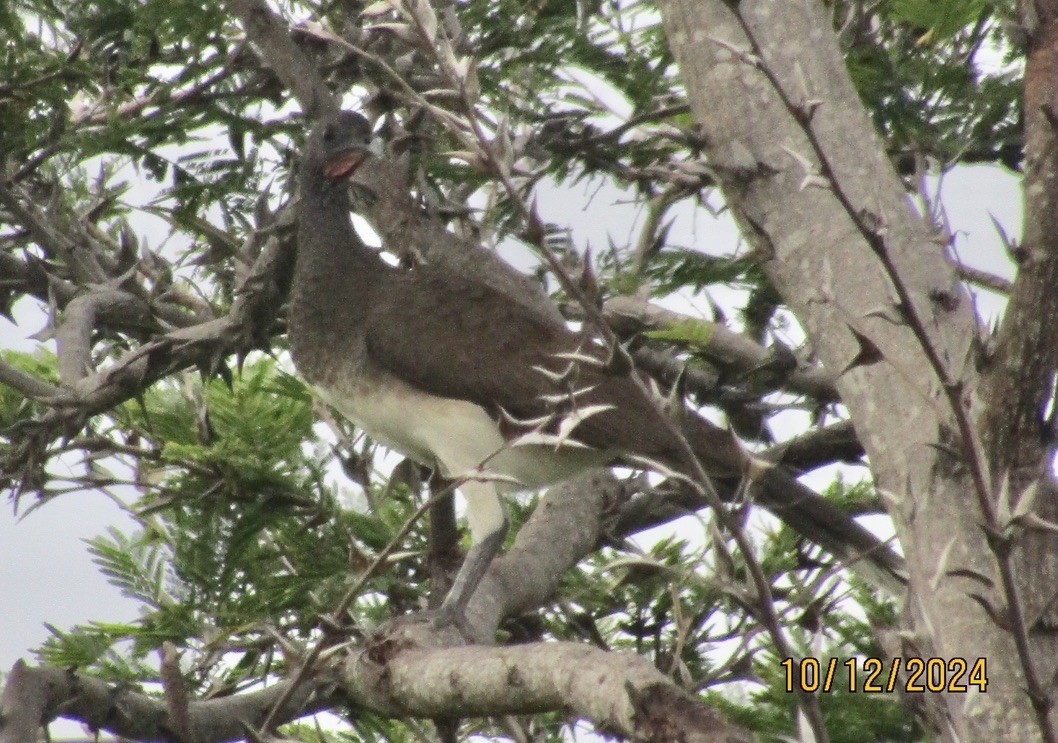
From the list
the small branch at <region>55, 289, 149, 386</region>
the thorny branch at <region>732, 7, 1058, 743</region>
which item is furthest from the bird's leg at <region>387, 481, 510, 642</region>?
the thorny branch at <region>732, 7, 1058, 743</region>

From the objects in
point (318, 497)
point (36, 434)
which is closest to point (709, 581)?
point (36, 434)

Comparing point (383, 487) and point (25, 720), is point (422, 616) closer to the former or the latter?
point (383, 487)

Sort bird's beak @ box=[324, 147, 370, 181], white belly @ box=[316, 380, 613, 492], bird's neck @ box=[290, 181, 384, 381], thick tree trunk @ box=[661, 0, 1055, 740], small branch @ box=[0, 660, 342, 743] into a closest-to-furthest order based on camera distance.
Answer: small branch @ box=[0, 660, 342, 743]
thick tree trunk @ box=[661, 0, 1055, 740]
white belly @ box=[316, 380, 613, 492]
bird's neck @ box=[290, 181, 384, 381]
bird's beak @ box=[324, 147, 370, 181]

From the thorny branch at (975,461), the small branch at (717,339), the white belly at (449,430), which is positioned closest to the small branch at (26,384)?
the white belly at (449,430)

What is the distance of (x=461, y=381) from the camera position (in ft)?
14.2

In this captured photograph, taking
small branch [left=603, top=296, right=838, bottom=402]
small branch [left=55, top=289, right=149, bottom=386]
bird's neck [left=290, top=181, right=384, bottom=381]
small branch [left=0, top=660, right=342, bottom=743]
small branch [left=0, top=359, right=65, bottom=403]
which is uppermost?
bird's neck [left=290, top=181, right=384, bottom=381]

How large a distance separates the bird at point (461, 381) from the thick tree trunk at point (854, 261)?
844 millimetres

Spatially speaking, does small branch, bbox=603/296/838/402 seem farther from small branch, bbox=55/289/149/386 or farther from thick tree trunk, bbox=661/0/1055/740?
Result: small branch, bbox=55/289/149/386

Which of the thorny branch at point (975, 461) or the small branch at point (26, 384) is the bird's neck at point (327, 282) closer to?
Answer: the small branch at point (26, 384)

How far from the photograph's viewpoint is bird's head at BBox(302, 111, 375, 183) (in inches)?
178

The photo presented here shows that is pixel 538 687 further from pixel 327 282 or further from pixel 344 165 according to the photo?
pixel 344 165

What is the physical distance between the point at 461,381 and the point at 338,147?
0.97 m

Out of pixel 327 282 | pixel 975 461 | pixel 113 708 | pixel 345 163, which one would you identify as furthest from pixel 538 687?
pixel 345 163

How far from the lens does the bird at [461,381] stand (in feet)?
13.3
